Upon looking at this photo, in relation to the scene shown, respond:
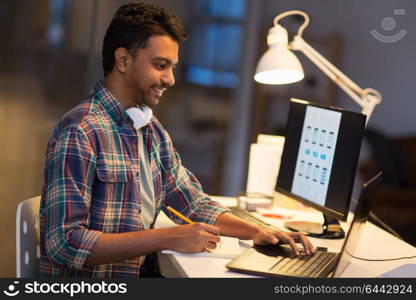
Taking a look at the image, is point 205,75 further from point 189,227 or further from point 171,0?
point 189,227

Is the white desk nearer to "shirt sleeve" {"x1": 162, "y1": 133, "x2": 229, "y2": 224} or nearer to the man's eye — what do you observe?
"shirt sleeve" {"x1": 162, "y1": 133, "x2": 229, "y2": 224}

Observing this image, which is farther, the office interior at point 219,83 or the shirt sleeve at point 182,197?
the office interior at point 219,83

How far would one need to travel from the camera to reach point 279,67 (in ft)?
7.92

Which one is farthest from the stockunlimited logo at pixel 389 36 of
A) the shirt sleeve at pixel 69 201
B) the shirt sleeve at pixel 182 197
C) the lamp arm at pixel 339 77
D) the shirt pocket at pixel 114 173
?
the shirt sleeve at pixel 69 201

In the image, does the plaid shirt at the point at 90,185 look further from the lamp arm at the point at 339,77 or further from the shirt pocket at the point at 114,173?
the lamp arm at the point at 339,77

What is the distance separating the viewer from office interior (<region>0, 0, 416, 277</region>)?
342cm

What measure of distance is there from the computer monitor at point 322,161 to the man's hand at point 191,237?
0.49 metres

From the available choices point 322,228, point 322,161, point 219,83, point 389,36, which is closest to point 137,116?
point 322,161

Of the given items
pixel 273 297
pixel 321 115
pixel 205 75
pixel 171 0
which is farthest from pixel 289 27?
pixel 273 297

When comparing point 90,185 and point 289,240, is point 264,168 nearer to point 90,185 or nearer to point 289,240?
point 289,240

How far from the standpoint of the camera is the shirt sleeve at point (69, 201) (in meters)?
1.72

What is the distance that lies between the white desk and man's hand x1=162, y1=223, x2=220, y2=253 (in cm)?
3

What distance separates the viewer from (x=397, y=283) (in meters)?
1.75

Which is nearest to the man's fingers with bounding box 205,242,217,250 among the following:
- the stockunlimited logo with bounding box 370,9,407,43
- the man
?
the man
